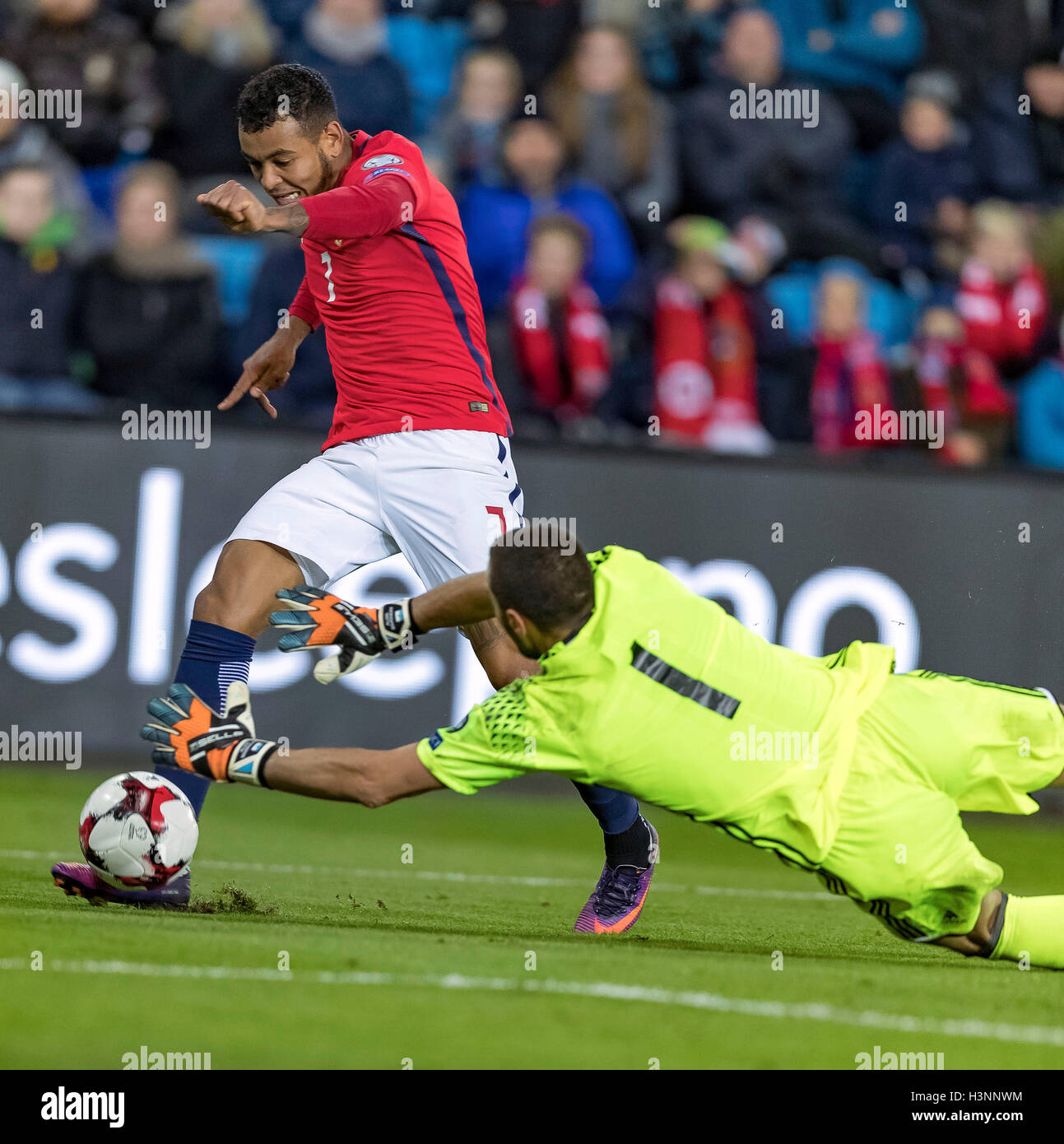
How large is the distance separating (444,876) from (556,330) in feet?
13.6

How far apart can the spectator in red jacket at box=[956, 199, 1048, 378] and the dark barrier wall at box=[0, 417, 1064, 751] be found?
7.44 feet

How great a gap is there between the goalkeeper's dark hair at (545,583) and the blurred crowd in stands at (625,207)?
17.4ft

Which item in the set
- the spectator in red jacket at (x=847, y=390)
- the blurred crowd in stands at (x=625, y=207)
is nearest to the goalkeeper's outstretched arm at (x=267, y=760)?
the blurred crowd in stands at (x=625, y=207)

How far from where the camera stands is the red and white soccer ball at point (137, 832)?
5020 mm

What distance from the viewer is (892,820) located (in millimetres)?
4391

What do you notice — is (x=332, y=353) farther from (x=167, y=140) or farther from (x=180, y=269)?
(x=167, y=140)

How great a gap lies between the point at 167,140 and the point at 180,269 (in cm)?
168

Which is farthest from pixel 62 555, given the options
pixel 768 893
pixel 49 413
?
pixel 768 893

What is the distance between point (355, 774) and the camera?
4.27m

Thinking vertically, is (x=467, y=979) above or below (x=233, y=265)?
below

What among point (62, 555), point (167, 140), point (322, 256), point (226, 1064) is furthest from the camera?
→ point (167, 140)
